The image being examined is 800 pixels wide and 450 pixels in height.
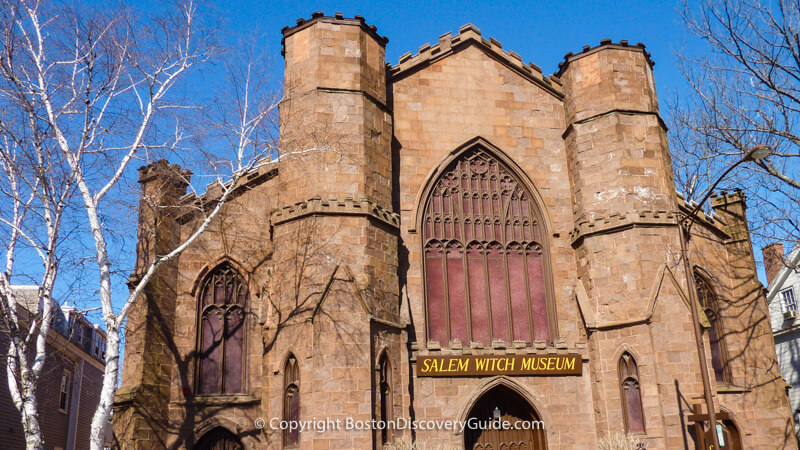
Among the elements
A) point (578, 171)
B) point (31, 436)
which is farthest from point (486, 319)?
point (31, 436)

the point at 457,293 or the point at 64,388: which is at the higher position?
the point at 457,293

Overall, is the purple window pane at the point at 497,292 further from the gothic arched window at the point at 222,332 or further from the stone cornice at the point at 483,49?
the gothic arched window at the point at 222,332

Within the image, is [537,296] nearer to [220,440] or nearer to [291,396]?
[291,396]

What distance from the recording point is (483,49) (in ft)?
70.5

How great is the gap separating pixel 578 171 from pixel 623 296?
371 centimetres

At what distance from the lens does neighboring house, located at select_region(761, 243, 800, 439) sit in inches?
1236

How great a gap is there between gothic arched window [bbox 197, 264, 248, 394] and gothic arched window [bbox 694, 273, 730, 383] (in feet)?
41.0

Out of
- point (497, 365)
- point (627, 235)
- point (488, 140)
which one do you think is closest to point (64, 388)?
point (497, 365)

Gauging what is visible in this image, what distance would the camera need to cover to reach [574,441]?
17.8 m

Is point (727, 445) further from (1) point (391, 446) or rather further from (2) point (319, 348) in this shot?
(2) point (319, 348)

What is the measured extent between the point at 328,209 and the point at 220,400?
5093 millimetres

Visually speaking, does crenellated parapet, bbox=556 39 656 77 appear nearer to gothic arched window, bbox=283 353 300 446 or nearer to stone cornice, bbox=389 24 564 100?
stone cornice, bbox=389 24 564 100

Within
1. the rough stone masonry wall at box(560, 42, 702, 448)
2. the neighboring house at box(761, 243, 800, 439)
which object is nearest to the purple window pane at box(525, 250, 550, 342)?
the rough stone masonry wall at box(560, 42, 702, 448)

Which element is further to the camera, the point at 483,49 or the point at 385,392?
the point at 483,49
